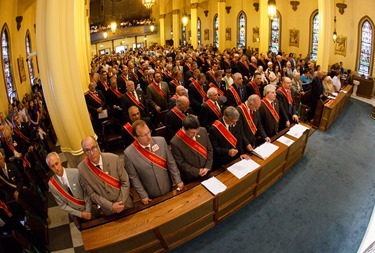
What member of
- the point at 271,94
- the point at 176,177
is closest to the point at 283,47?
the point at 271,94

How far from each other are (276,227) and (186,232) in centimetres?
150

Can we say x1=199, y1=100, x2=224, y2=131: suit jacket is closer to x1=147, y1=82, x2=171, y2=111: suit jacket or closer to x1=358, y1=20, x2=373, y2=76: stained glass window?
x1=147, y1=82, x2=171, y2=111: suit jacket

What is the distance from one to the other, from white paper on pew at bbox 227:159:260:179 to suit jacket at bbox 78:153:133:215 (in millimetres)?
1704

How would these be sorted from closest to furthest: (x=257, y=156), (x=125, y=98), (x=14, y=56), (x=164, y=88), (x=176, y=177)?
(x=176, y=177), (x=257, y=156), (x=125, y=98), (x=164, y=88), (x=14, y=56)

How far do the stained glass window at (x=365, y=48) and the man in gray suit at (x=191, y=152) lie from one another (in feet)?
37.3

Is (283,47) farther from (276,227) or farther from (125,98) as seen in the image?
(276,227)

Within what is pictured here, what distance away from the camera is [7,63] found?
11.2 m

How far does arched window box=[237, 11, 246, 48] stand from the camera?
21266 mm

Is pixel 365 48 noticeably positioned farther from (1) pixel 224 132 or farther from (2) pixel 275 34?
(1) pixel 224 132

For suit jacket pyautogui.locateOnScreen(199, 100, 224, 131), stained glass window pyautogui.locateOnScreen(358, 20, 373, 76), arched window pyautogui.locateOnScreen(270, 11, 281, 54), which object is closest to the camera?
suit jacket pyautogui.locateOnScreen(199, 100, 224, 131)

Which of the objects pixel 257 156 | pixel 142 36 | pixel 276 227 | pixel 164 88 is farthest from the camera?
pixel 142 36

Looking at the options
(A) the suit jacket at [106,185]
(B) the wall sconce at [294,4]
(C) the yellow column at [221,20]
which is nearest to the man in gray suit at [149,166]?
(A) the suit jacket at [106,185]

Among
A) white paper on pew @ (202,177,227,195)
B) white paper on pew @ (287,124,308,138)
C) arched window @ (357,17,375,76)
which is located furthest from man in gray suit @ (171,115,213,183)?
arched window @ (357,17,375,76)

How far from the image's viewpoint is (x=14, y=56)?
1170 centimetres
